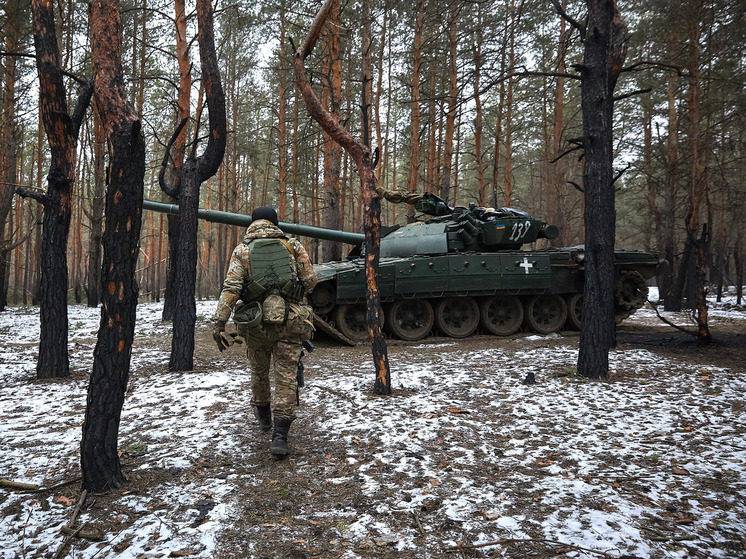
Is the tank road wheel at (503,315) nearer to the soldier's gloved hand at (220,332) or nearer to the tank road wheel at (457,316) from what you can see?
the tank road wheel at (457,316)

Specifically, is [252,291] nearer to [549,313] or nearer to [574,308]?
→ [549,313]

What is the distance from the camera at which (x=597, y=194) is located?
582cm

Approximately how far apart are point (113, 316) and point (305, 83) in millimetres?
3156

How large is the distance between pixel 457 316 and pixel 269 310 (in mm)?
6873

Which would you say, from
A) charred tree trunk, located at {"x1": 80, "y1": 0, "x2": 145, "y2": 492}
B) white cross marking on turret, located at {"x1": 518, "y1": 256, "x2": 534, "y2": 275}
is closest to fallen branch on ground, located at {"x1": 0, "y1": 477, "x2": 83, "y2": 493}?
charred tree trunk, located at {"x1": 80, "y1": 0, "x2": 145, "y2": 492}

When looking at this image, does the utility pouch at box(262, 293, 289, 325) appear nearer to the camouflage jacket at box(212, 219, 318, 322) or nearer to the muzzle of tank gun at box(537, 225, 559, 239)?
the camouflage jacket at box(212, 219, 318, 322)

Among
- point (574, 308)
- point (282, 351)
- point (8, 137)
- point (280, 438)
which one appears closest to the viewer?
point (280, 438)

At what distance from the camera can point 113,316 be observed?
9.84ft

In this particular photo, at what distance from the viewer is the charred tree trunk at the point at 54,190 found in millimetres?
5574

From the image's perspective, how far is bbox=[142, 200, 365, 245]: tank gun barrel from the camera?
374 inches

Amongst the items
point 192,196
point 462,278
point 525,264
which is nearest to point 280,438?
point 192,196

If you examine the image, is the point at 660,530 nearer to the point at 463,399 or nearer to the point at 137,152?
the point at 463,399

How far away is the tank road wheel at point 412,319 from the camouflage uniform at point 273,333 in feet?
18.8

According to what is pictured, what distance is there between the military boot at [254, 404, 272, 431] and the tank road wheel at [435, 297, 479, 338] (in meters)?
6.15
